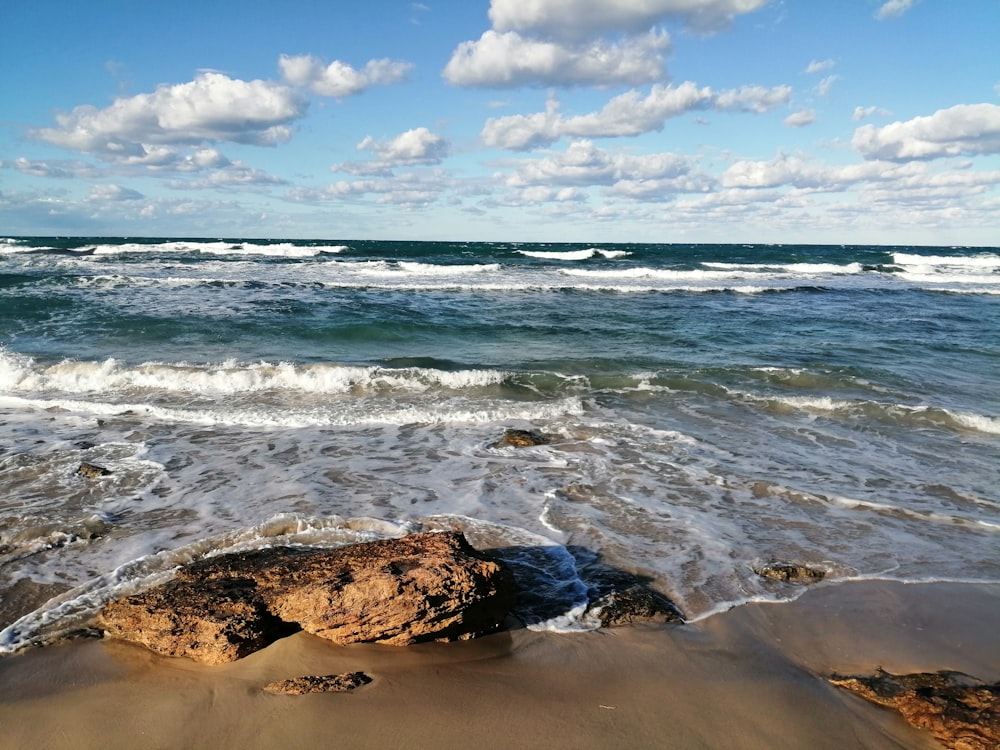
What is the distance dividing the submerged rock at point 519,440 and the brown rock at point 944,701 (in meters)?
Result: 4.84

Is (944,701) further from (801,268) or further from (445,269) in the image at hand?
(801,268)

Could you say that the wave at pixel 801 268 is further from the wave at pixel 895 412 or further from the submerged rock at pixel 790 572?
the submerged rock at pixel 790 572

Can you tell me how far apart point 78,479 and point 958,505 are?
9.24m

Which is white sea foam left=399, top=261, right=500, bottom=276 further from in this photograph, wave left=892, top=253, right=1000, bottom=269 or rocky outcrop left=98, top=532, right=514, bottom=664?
wave left=892, top=253, right=1000, bottom=269

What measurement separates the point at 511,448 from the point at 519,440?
0.21 metres

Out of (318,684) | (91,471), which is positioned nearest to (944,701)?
(318,684)

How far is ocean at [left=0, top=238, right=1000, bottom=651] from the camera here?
16.5 feet

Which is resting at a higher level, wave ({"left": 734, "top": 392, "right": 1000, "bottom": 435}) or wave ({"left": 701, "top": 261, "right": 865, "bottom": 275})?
wave ({"left": 701, "top": 261, "right": 865, "bottom": 275})

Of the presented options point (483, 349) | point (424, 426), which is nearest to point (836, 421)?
point (424, 426)

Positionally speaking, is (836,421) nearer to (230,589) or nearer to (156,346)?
(230,589)

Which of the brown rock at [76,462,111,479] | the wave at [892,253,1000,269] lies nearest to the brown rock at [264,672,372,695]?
the brown rock at [76,462,111,479]

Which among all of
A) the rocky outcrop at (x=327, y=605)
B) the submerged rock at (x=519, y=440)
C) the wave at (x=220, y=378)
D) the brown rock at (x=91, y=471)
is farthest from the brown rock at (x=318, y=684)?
the wave at (x=220, y=378)

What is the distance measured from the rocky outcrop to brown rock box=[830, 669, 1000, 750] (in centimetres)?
217

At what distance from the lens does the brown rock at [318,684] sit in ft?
10.7
